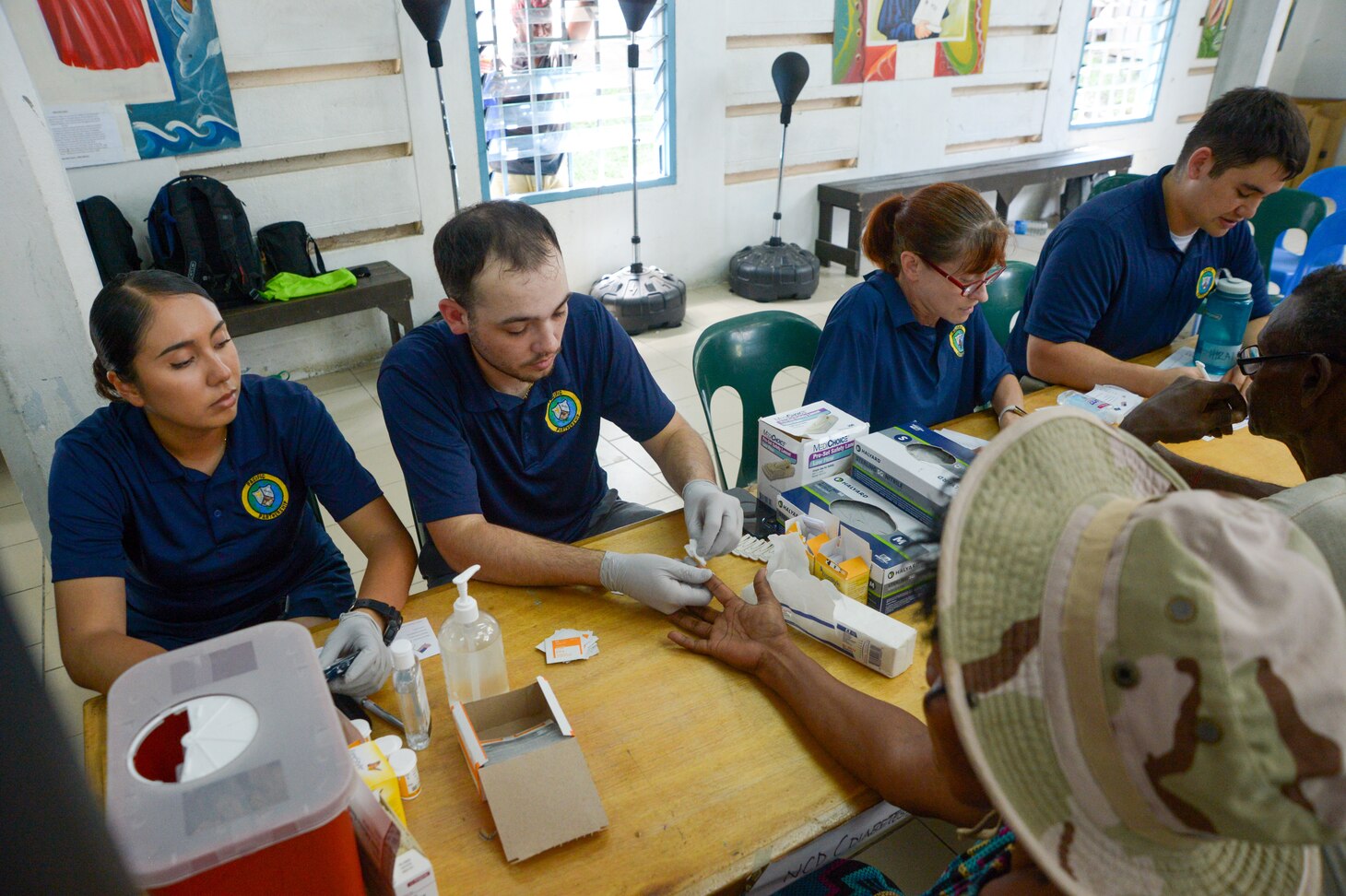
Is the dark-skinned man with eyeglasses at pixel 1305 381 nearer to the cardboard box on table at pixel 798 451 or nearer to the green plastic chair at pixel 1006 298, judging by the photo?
the cardboard box on table at pixel 798 451

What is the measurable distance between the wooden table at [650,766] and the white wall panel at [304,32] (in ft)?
11.0

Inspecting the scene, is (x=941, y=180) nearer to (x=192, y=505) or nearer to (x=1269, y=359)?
(x=1269, y=359)

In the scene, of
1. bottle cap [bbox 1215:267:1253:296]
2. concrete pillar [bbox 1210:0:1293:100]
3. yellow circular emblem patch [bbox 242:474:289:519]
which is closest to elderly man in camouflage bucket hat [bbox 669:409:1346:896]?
yellow circular emblem patch [bbox 242:474:289:519]

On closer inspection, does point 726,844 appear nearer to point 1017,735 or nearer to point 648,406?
point 1017,735

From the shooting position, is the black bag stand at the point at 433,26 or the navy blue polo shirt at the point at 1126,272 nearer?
the navy blue polo shirt at the point at 1126,272

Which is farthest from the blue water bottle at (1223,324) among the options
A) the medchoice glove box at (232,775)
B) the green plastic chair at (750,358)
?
the medchoice glove box at (232,775)

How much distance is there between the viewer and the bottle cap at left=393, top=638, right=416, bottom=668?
1.10m

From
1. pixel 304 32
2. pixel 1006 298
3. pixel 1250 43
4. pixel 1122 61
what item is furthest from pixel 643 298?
pixel 1250 43

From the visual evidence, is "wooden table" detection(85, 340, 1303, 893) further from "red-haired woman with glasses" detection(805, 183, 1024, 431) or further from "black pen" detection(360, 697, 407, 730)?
"red-haired woman with glasses" detection(805, 183, 1024, 431)

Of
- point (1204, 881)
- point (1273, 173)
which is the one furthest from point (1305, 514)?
point (1273, 173)

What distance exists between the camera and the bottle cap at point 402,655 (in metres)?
1.10

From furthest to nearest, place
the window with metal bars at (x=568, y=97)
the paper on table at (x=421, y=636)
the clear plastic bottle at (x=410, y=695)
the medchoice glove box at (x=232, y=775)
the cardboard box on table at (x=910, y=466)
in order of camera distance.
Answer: the window with metal bars at (x=568, y=97)
the cardboard box on table at (x=910, y=466)
the paper on table at (x=421, y=636)
the clear plastic bottle at (x=410, y=695)
the medchoice glove box at (x=232, y=775)

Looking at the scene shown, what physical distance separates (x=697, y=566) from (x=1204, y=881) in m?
0.96

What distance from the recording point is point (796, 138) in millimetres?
5527
